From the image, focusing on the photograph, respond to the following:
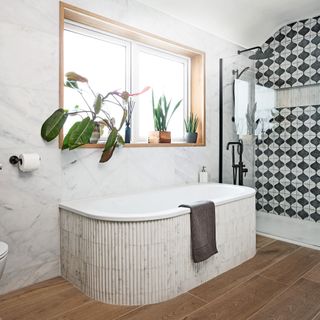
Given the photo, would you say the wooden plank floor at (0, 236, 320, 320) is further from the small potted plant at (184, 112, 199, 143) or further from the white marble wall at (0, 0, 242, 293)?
the small potted plant at (184, 112, 199, 143)

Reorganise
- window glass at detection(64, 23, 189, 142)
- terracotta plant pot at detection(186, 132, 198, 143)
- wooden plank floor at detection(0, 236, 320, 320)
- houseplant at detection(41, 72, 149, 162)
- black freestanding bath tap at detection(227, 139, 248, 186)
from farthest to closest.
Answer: black freestanding bath tap at detection(227, 139, 248, 186) → terracotta plant pot at detection(186, 132, 198, 143) → window glass at detection(64, 23, 189, 142) → houseplant at detection(41, 72, 149, 162) → wooden plank floor at detection(0, 236, 320, 320)

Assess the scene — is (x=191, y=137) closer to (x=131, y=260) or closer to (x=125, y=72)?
(x=125, y=72)

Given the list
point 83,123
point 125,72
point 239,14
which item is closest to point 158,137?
point 125,72

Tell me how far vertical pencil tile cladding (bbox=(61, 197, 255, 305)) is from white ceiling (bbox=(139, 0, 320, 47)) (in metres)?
2.17

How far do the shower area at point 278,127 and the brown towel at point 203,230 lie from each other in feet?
4.53

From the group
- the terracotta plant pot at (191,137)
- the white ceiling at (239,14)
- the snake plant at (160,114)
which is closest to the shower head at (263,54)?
the white ceiling at (239,14)

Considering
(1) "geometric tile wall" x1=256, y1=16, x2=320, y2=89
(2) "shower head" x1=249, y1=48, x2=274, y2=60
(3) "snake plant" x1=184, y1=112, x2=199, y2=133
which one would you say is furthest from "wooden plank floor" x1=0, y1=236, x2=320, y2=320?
(2) "shower head" x1=249, y1=48, x2=274, y2=60

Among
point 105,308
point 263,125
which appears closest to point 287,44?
point 263,125

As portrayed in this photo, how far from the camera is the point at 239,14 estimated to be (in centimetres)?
327

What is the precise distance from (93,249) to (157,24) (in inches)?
90.1

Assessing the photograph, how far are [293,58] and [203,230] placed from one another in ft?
7.99

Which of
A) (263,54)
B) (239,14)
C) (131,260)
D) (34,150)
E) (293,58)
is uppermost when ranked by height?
(239,14)

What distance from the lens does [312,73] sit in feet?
10.5

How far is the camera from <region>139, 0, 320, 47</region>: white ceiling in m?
3.01
